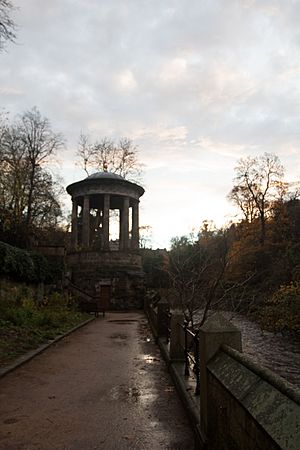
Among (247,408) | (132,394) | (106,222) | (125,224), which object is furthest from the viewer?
(125,224)

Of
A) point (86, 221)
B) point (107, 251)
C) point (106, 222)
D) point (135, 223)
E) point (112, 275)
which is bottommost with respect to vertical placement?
point (112, 275)

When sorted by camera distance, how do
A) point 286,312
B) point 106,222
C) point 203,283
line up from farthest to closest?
point 106,222, point 203,283, point 286,312

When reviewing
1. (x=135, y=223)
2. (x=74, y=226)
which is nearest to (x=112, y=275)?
(x=135, y=223)

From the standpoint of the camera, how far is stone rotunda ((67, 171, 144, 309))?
115 feet

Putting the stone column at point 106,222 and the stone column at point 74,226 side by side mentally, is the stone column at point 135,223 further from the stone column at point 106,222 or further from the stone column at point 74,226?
the stone column at point 74,226

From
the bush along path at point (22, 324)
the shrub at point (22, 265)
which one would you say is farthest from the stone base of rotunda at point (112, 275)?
the bush along path at point (22, 324)

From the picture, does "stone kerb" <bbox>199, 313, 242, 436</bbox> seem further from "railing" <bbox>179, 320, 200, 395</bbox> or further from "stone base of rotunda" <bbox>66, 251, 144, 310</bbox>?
"stone base of rotunda" <bbox>66, 251, 144, 310</bbox>

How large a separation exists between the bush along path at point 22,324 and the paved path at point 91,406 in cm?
84

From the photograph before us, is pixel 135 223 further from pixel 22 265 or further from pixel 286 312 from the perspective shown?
pixel 286 312

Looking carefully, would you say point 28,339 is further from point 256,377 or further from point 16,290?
point 256,377

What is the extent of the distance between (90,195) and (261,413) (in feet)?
118

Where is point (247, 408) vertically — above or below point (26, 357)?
above

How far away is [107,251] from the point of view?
36188 millimetres

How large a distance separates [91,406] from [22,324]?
7531mm
